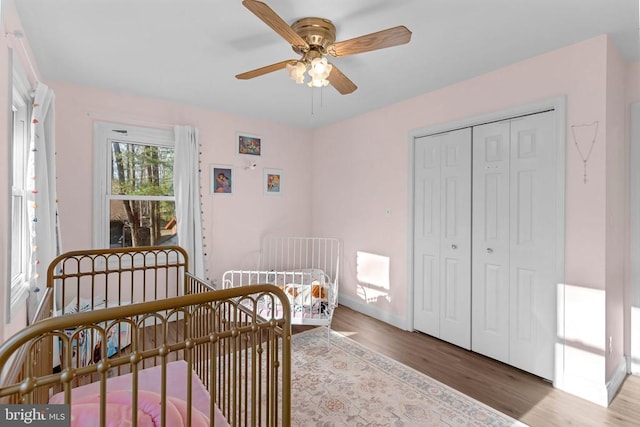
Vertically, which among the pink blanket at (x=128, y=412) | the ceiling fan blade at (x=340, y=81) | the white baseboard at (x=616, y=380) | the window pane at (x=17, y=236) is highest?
the ceiling fan blade at (x=340, y=81)

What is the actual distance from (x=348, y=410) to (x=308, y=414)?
260 mm

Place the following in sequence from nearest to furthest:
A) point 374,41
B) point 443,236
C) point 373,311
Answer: point 374,41, point 443,236, point 373,311

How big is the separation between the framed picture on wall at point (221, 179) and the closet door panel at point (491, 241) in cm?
271

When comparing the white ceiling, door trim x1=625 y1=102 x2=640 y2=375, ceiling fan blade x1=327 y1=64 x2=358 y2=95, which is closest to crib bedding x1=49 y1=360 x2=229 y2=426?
ceiling fan blade x1=327 y1=64 x2=358 y2=95

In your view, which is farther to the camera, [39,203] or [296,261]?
[296,261]

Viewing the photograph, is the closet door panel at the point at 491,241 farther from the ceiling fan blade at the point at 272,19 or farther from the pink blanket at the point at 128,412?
the pink blanket at the point at 128,412

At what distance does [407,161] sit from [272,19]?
2.22 m

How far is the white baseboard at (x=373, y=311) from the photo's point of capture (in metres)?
3.52

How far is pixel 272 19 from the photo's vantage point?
1.58 meters

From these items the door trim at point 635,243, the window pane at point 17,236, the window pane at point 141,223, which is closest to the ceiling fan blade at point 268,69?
the window pane at point 17,236

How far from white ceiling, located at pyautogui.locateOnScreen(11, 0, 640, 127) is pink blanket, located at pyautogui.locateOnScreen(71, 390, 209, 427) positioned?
1959mm

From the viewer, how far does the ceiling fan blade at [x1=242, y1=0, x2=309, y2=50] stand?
146cm

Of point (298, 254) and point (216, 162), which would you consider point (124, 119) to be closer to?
point (216, 162)

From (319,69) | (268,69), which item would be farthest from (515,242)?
(268,69)
